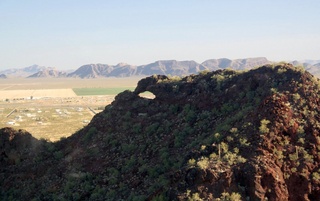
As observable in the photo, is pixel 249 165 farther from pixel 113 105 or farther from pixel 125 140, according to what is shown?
pixel 113 105

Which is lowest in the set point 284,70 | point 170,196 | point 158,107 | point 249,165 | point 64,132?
point 64,132

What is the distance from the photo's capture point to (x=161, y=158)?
Result: 65.4 feet

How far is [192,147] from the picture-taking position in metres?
19.1

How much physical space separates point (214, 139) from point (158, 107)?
29.0ft

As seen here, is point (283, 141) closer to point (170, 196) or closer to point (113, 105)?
point (170, 196)

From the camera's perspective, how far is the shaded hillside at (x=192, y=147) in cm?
1504

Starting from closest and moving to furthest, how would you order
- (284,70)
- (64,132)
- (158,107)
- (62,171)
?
(284,70) → (62,171) → (158,107) → (64,132)

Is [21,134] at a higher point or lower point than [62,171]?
higher

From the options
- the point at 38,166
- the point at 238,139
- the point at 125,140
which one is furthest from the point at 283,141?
the point at 38,166

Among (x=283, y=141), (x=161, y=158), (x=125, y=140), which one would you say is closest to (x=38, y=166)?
(x=125, y=140)

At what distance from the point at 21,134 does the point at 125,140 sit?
8.96 metres

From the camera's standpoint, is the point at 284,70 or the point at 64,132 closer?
the point at 284,70

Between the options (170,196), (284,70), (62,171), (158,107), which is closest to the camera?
(170,196)

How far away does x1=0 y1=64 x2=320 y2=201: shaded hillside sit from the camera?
592 inches
